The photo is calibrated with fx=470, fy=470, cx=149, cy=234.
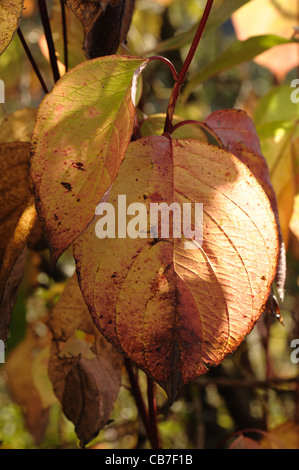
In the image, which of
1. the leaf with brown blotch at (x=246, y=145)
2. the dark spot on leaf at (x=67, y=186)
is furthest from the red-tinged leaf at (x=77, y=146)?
the leaf with brown blotch at (x=246, y=145)

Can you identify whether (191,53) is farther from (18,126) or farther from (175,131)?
(18,126)

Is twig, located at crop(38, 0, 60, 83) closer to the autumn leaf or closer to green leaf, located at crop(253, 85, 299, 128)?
the autumn leaf

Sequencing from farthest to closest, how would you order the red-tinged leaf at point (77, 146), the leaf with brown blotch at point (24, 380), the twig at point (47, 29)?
the leaf with brown blotch at point (24, 380) → the twig at point (47, 29) → the red-tinged leaf at point (77, 146)

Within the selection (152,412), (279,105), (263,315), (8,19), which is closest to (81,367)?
(152,412)

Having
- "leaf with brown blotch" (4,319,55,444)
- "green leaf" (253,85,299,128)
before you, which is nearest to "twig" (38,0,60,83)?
"green leaf" (253,85,299,128)

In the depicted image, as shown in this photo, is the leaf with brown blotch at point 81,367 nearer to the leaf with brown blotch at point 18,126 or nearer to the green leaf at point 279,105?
the leaf with brown blotch at point 18,126
